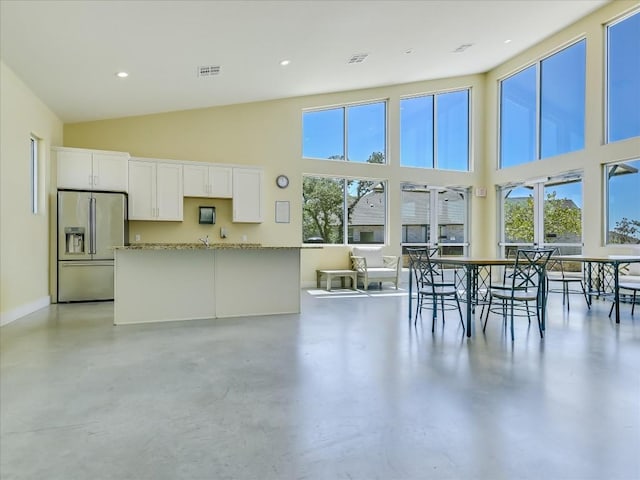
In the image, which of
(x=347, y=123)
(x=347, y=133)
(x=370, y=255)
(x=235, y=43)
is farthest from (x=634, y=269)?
(x=235, y=43)

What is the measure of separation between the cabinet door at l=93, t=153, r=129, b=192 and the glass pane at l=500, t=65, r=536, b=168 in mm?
8031

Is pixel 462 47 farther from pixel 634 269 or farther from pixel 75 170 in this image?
pixel 75 170

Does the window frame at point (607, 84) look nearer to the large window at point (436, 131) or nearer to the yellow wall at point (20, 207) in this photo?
the large window at point (436, 131)

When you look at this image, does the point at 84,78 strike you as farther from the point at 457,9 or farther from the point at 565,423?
the point at 565,423

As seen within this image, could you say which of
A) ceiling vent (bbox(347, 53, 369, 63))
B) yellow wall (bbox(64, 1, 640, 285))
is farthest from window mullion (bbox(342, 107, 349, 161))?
ceiling vent (bbox(347, 53, 369, 63))

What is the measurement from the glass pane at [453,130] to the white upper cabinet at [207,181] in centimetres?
506

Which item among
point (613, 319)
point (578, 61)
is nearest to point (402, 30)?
point (578, 61)

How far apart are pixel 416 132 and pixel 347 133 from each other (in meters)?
1.75

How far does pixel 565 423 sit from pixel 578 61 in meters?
7.57

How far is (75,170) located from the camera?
20.1ft

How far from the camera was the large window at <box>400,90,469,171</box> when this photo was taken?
29.6ft

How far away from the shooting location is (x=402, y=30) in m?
5.66

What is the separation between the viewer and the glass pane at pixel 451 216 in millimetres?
9367

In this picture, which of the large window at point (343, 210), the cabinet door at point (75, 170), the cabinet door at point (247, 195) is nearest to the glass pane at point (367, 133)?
the large window at point (343, 210)
